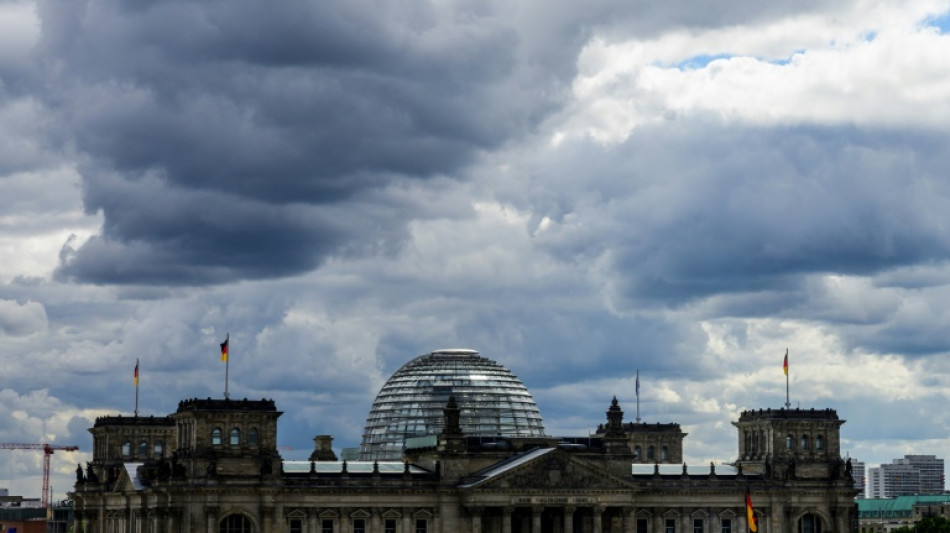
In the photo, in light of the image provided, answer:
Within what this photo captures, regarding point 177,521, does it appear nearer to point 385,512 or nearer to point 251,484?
point 251,484

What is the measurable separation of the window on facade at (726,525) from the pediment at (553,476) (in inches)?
573

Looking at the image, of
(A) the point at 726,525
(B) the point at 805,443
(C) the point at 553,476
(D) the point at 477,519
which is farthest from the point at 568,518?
(B) the point at 805,443

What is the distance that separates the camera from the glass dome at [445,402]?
19225 centimetres

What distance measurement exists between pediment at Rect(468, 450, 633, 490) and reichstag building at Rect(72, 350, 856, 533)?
96mm

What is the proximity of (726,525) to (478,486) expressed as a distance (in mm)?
28857

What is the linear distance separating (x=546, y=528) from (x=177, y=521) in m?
36.0

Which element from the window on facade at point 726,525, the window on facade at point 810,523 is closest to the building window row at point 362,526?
the window on facade at point 726,525

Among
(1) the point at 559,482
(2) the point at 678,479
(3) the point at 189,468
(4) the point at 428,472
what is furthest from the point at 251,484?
(2) the point at 678,479

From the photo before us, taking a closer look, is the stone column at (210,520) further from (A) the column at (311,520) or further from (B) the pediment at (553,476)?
(B) the pediment at (553,476)

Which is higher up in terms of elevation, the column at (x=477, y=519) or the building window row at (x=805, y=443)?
the building window row at (x=805, y=443)

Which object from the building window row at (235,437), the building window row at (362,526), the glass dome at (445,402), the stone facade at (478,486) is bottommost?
the building window row at (362,526)

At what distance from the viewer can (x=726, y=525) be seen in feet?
597

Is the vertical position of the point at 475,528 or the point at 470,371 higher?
the point at 470,371

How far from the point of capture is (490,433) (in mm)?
191375
